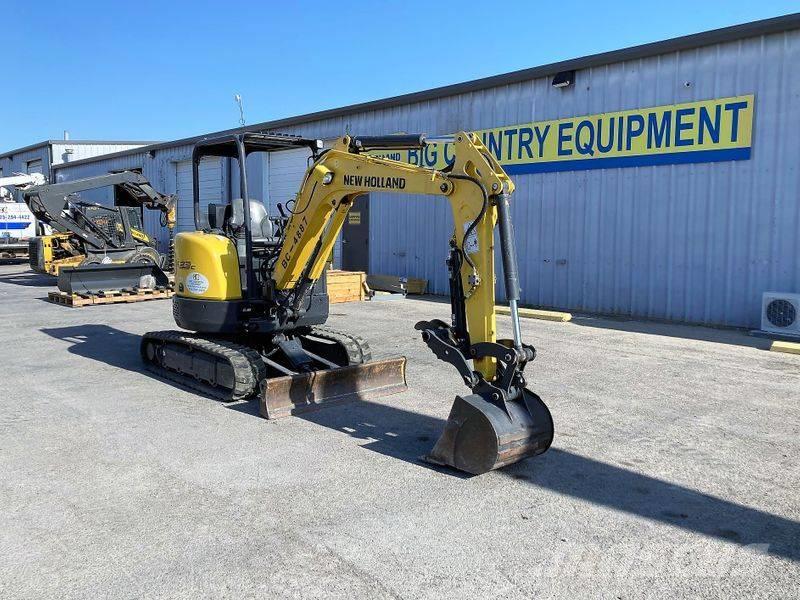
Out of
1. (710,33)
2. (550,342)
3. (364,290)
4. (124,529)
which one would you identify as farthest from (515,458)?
(364,290)

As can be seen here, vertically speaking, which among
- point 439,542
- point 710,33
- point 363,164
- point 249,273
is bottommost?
point 439,542

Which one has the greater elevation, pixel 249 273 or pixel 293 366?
pixel 249 273

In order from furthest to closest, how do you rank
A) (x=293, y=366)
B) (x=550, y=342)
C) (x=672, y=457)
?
(x=550, y=342) → (x=293, y=366) → (x=672, y=457)

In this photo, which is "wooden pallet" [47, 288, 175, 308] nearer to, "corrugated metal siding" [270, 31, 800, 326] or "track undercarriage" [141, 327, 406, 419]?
"track undercarriage" [141, 327, 406, 419]

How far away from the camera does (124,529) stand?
4188 mm

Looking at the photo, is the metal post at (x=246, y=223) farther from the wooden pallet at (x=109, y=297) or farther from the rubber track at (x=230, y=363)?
the wooden pallet at (x=109, y=297)

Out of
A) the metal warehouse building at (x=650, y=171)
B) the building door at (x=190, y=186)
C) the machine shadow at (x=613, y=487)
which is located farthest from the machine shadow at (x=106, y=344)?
the building door at (x=190, y=186)

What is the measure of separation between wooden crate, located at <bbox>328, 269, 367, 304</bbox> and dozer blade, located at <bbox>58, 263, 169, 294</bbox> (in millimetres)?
4550

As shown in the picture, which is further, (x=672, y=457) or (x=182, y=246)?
(x=182, y=246)

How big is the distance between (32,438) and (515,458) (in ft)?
13.2

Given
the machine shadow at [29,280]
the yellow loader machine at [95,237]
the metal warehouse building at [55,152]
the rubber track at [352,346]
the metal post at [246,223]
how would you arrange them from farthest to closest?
1. the metal warehouse building at [55,152]
2. the machine shadow at [29,280]
3. the yellow loader machine at [95,237]
4. the rubber track at [352,346]
5. the metal post at [246,223]

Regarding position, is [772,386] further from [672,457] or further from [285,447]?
[285,447]

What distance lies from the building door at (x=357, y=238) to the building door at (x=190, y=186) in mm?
7081

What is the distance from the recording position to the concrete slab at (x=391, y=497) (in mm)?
3646
